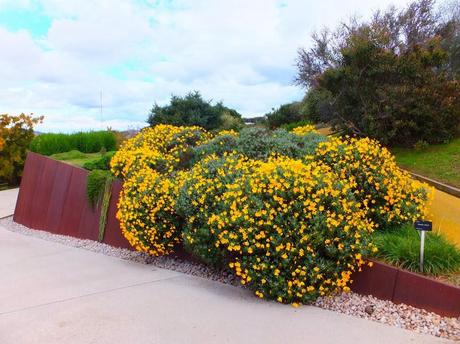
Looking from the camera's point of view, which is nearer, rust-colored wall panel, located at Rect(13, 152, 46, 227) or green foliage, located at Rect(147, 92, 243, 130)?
rust-colored wall panel, located at Rect(13, 152, 46, 227)

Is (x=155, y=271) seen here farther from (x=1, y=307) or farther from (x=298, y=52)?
(x=298, y=52)

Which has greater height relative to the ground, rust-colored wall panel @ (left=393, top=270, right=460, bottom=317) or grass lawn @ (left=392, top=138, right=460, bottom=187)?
grass lawn @ (left=392, top=138, right=460, bottom=187)

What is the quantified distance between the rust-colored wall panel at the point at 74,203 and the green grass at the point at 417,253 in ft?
18.5

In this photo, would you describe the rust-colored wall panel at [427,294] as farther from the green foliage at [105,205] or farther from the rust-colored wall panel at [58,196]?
the rust-colored wall panel at [58,196]

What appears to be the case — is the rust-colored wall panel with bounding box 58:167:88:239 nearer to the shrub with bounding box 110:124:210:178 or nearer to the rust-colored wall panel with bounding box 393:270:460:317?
the shrub with bounding box 110:124:210:178

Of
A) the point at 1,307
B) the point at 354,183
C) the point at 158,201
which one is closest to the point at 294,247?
the point at 354,183

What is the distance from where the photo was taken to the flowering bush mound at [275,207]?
4301 mm

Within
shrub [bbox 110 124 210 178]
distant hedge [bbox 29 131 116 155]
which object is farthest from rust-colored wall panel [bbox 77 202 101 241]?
distant hedge [bbox 29 131 116 155]

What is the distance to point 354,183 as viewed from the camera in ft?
17.3

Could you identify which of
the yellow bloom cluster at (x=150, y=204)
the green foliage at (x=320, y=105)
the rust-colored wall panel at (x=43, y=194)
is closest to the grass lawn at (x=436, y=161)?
the green foliage at (x=320, y=105)

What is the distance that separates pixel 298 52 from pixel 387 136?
41.8 feet

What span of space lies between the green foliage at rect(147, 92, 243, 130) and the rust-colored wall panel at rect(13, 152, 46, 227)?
4959 millimetres

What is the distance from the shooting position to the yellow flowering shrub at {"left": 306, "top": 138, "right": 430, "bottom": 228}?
5.28m

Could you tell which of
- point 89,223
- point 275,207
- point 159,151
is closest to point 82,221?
point 89,223
